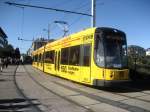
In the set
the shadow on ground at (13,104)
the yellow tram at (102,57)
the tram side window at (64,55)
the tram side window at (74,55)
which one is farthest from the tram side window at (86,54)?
the shadow on ground at (13,104)

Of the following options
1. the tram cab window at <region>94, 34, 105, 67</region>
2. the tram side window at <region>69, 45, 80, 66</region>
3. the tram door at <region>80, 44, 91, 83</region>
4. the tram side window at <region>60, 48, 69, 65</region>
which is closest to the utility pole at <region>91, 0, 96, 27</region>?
the tram side window at <region>60, 48, 69, 65</region>

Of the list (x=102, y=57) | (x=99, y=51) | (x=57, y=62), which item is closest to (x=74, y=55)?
(x=99, y=51)

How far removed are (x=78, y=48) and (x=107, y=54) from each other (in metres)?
3.50

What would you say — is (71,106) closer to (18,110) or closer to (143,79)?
(18,110)

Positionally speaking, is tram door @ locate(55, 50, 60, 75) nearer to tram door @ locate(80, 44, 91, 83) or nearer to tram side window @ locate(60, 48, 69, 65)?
tram side window @ locate(60, 48, 69, 65)

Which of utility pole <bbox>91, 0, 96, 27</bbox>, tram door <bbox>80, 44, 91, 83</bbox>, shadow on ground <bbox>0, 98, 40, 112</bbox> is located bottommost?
shadow on ground <bbox>0, 98, 40, 112</bbox>

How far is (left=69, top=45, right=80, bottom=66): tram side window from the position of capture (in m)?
20.9

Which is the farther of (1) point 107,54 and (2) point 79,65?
(2) point 79,65

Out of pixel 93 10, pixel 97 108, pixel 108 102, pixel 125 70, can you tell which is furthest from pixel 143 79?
pixel 97 108

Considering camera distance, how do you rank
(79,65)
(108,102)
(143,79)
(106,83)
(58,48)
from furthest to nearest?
(58,48) < (143,79) < (79,65) < (106,83) < (108,102)

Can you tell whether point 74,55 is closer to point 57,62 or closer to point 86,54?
point 86,54

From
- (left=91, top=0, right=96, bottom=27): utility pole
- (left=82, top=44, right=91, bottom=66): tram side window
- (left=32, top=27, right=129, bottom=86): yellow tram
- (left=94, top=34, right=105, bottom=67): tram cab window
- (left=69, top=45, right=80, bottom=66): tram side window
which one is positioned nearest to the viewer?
(left=32, top=27, right=129, bottom=86): yellow tram

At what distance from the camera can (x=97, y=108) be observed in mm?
12258

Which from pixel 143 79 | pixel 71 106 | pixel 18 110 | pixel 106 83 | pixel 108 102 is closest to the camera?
pixel 18 110
